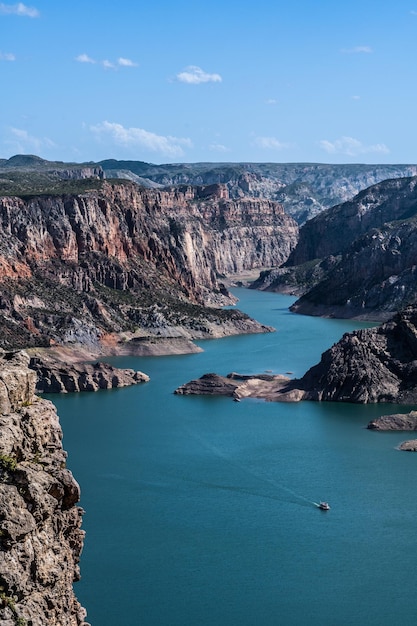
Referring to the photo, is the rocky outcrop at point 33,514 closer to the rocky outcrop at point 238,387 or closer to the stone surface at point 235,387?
the rocky outcrop at point 238,387

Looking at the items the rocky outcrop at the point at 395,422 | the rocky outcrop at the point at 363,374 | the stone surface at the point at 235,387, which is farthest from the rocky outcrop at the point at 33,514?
the stone surface at the point at 235,387

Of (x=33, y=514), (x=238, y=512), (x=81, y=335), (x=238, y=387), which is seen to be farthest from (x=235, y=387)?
(x=33, y=514)

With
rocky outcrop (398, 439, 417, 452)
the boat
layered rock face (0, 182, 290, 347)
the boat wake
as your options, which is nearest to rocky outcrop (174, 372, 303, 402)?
the boat wake

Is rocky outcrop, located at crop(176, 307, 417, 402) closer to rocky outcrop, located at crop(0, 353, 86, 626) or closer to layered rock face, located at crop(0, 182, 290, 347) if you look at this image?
layered rock face, located at crop(0, 182, 290, 347)

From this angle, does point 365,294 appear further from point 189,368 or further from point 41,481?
point 41,481

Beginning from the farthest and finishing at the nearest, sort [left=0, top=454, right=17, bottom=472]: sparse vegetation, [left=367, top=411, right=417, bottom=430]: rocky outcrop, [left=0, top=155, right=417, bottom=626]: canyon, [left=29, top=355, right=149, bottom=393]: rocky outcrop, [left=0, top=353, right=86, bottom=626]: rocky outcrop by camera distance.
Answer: [left=29, top=355, right=149, bottom=393]: rocky outcrop, [left=367, top=411, right=417, bottom=430]: rocky outcrop, [left=0, top=155, right=417, bottom=626]: canyon, [left=0, top=454, right=17, bottom=472]: sparse vegetation, [left=0, top=353, right=86, bottom=626]: rocky outcrop
